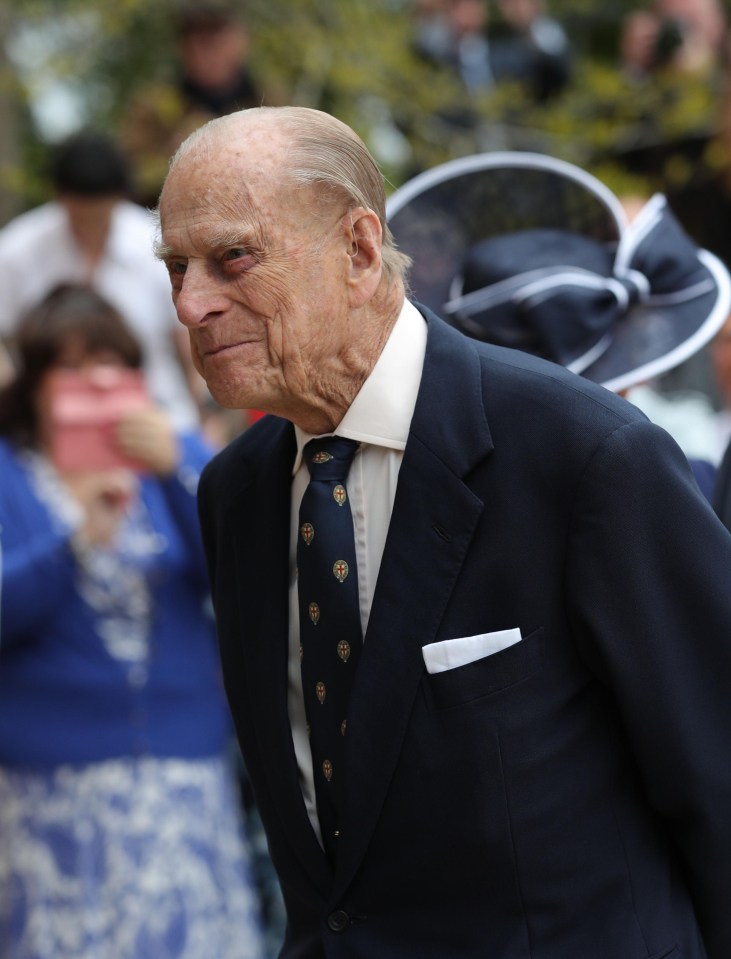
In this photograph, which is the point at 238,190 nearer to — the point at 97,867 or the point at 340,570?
the point at 340,570

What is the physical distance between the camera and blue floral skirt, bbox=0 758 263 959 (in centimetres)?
408

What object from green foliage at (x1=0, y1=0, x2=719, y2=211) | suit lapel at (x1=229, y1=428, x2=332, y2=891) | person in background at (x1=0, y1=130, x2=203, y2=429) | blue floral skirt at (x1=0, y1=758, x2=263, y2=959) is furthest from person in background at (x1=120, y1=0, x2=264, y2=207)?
suit lapel at (x1=229, y1=428, x2=332, y2=891)

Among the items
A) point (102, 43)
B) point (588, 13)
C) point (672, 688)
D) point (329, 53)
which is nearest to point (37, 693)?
point (672, 688)

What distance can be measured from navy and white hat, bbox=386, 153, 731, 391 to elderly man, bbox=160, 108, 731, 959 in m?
0.74

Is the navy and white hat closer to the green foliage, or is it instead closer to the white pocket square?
the white pocket square

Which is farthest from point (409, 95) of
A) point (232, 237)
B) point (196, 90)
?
point (232, 237)

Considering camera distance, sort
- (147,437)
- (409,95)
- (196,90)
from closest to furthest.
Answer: (147,437), (196,90), (409,95)

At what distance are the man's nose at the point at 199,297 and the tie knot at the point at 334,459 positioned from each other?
0.28 m

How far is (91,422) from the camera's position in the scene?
4023 millimetres

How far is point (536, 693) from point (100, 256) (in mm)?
4657

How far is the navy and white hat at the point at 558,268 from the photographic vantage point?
2957mm

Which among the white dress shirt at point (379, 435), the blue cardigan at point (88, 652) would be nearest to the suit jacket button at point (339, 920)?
the white dress shirt at point (379, 435)

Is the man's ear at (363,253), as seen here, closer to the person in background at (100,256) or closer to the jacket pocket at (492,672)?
the jacket pocket at (492,672)

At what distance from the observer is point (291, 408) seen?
226cm
